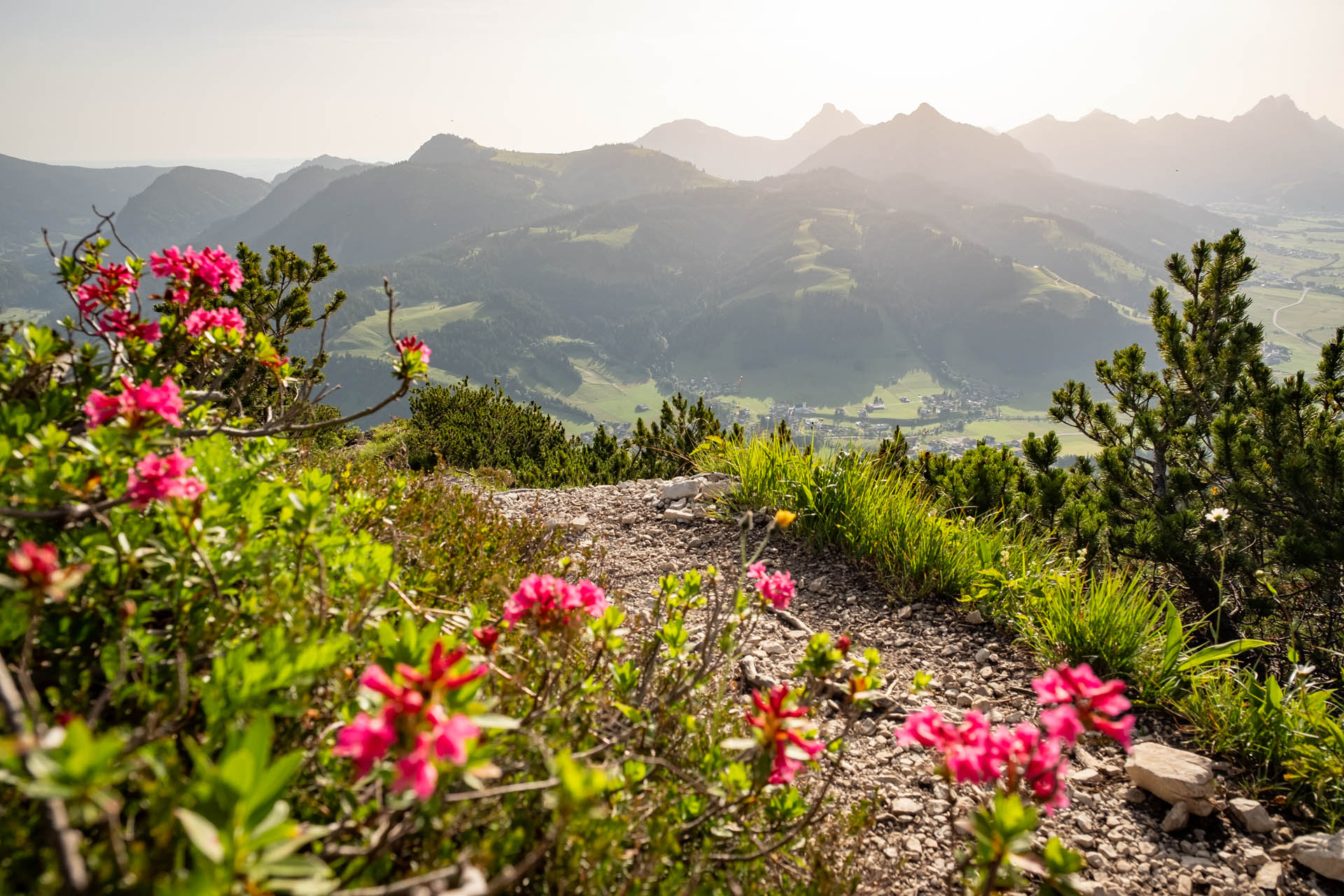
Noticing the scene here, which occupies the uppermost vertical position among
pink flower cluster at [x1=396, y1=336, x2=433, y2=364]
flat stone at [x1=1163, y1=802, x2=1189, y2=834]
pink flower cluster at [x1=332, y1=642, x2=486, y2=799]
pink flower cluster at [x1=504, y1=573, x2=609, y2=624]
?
pink flower cluster at [x1=396, y1=336, x2=433, y2=364]

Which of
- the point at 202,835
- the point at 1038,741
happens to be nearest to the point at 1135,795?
the point at 1038,741

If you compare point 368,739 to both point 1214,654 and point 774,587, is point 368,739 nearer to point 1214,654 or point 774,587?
point 774,587

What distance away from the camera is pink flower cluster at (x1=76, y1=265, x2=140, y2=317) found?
313 centimetres

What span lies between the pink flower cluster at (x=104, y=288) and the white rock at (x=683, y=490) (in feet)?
16.1

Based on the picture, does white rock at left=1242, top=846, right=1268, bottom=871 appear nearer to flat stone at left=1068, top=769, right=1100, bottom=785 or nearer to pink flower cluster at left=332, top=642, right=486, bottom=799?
flat stone at left=1068, top=769, right=1100, bottom=785

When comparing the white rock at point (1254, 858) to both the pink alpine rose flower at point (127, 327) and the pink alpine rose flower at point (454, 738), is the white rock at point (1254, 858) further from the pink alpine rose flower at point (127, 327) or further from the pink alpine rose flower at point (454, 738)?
the pink alpine rose flower at point (127, 327)

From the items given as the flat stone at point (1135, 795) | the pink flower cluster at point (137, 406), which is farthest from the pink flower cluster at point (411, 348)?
the flat stone at point (1135, 795)

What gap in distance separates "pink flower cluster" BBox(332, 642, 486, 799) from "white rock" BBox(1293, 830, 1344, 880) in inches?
142

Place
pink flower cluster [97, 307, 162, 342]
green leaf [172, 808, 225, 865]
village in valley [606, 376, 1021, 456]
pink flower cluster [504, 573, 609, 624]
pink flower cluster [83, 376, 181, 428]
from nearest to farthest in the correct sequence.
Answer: green leaf [172, 808, 225, 865] → pink flower cluster [83, 376, 181, 428] → pink flower cluster [504, 573, 609, 624] → pink flower cluster [97, 307, 162, 342] → village in valley [606, 376, 1021, 456]

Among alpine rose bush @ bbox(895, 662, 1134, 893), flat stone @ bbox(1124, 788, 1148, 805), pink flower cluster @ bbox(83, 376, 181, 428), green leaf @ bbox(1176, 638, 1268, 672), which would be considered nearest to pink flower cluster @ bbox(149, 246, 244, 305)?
pink flower cluster @ bbox(83, 376, 181, 428)

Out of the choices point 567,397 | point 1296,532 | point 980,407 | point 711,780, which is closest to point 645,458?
point 1296,532

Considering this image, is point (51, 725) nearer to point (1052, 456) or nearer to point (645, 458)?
point (1052, 456)

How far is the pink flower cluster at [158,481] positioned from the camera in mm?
1717

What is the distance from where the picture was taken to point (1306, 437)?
19.4ft
